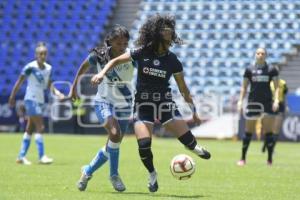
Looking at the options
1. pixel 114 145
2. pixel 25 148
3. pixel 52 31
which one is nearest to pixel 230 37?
pixel 52 31

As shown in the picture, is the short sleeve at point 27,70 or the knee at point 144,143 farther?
the short sleeve at point 27,70

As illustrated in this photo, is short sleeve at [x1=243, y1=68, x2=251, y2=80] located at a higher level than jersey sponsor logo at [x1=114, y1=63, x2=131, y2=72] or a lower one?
lower

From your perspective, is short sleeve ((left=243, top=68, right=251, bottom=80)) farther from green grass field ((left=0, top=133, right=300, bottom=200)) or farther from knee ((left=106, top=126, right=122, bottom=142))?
knee ((left=106, top=126, right=122, bottom=142))

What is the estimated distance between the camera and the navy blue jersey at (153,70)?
28.9 ft

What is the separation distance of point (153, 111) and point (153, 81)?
1.24 feet

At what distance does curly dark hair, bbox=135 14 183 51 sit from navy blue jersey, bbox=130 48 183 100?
0.36ft

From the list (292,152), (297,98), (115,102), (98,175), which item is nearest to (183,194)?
(115,102)

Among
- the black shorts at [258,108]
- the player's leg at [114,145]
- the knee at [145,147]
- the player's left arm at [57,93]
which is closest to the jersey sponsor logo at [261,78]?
the black shorts at [258,108]

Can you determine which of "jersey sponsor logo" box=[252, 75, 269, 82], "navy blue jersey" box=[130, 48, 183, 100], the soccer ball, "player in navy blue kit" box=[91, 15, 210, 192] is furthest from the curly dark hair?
"jersey sponsor logo" box=[252, 75, 269, 82]

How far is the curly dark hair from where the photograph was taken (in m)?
8.84

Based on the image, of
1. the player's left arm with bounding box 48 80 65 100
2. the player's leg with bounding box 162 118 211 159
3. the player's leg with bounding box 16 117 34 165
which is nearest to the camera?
the player's leg with bounding box 162 118 211 159

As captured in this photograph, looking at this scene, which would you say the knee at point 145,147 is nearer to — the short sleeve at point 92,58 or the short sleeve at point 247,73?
the short sleeve at point 92,58

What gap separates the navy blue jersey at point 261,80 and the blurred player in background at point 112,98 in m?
5.72

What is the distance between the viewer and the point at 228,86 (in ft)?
94.5
